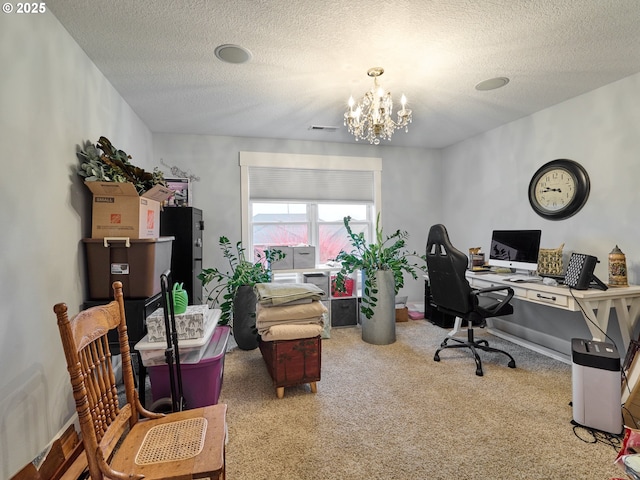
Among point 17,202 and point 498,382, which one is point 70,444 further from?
point 498,382

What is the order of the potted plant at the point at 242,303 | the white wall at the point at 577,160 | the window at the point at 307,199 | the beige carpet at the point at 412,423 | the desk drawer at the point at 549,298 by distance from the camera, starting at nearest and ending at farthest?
the beige carpet at the point at 412,423 → the desk drawer at the point at 549,298 → the white wall at the point at 577,160 → the potted plant at the point at 242,303 → the window at the point at 307,199

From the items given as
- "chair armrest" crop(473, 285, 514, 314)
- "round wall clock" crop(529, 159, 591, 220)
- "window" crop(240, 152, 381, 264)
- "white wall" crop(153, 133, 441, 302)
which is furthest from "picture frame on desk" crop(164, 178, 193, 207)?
"round wall clock" crop(529, 159, 591, 220)

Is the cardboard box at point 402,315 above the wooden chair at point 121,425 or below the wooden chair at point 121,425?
below

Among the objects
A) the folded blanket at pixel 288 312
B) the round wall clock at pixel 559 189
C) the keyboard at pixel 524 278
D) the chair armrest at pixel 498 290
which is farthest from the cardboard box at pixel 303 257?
the round wall clock at pixel 559 189

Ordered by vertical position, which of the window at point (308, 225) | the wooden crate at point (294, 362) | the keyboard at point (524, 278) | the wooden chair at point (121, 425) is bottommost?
the wooden crate at point (294, 362)

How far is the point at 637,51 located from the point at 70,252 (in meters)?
3.88

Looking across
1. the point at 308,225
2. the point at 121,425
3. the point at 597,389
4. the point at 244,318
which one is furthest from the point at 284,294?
the point at 308,225

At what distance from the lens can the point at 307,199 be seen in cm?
434

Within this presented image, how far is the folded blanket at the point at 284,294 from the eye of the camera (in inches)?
93.6

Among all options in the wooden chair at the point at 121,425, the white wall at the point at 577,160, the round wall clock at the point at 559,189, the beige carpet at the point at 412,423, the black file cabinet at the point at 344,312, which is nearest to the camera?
the wooden chair at the point at 121,425

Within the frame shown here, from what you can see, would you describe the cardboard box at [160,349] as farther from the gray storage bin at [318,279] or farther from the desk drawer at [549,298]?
the desk drawer at [549,298]

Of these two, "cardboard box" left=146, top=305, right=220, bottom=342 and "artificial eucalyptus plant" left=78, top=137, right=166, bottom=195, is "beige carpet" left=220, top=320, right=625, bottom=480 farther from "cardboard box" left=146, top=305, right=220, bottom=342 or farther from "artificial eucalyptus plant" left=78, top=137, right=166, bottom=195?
"artificial eucalyptus plant" left=78, top=137, right=166, bottom=195

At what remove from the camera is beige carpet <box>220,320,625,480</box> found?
1.64 m

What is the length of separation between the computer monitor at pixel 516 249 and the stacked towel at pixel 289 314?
2099 mm
